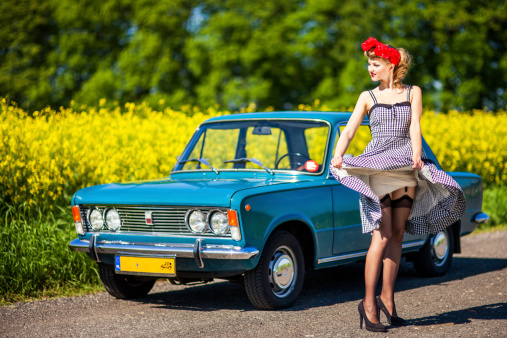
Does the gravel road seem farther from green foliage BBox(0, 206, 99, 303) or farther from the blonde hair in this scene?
the blonde hair

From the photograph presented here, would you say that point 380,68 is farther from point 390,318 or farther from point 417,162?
point 390,318

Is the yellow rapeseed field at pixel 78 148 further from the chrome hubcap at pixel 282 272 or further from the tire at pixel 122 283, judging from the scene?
the chrome hubcap at pixel 282 272

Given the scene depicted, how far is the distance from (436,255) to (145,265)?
356cm

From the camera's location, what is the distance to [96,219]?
6.21m

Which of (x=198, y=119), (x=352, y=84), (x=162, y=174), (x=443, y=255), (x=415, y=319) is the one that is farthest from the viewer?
(x=352, y=84)

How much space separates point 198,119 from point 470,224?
16.4 feet

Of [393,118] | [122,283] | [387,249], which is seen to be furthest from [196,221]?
[393,118]

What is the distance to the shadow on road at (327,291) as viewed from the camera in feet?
20.2

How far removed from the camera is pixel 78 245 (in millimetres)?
6172

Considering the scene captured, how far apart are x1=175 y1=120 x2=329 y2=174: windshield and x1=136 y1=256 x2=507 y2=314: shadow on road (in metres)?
1.23

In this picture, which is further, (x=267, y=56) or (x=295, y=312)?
(x=267, y=56)

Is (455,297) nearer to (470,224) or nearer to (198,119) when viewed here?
(470,224)

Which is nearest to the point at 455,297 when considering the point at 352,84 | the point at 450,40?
the point at 352,84

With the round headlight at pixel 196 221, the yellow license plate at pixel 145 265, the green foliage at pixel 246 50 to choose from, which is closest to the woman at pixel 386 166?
the round headlight at pixel 196 221
